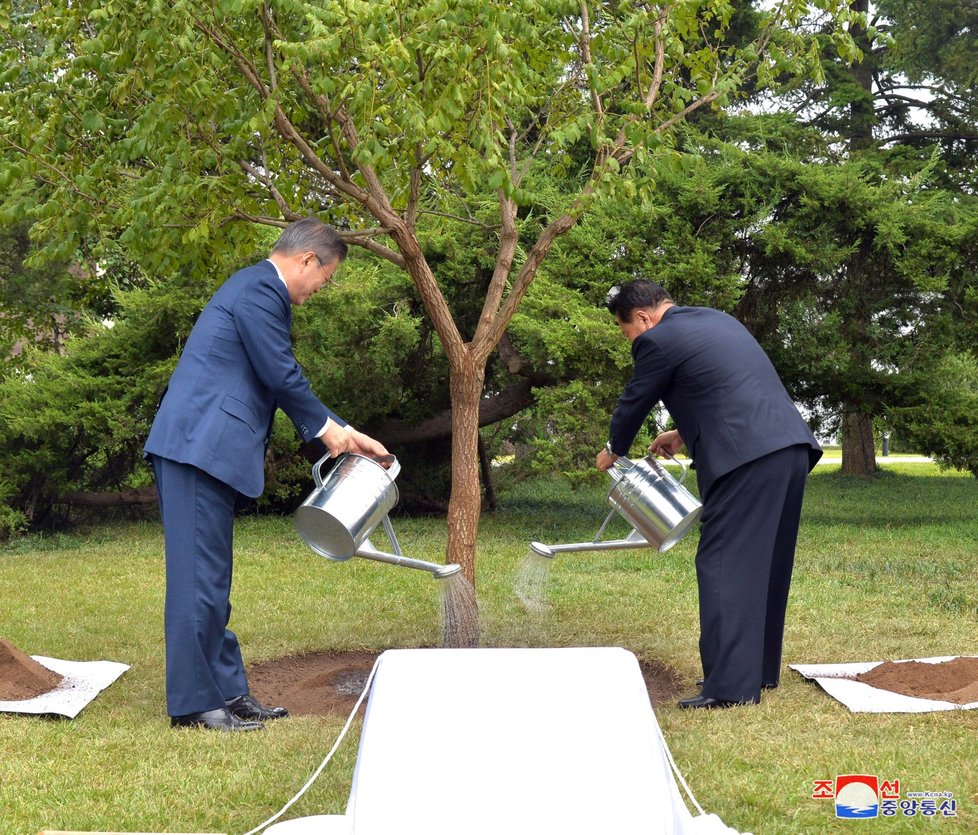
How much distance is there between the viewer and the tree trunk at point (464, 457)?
5.07m

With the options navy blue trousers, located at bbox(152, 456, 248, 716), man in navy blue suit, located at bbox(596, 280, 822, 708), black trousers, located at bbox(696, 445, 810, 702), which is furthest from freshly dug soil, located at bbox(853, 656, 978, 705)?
navy blue trousers, located at bbox(152, 456, 248, 716)

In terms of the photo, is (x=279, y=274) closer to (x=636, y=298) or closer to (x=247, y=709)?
(x=636, y=298)

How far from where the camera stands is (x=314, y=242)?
13.4 ft

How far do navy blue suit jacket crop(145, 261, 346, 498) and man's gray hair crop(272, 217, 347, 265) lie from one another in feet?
0.36

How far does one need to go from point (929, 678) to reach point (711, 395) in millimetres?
1474

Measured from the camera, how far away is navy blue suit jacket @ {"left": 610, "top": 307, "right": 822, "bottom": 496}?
429cm

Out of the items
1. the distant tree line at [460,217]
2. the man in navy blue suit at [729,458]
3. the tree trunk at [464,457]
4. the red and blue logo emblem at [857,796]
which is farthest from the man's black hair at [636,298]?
the red and blue logo emblem at [857,796]

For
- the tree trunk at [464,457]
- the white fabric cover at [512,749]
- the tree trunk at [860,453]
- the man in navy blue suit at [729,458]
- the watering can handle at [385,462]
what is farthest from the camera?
the tree trunk at [860,453]

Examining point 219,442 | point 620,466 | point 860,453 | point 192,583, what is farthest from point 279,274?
point 860,453

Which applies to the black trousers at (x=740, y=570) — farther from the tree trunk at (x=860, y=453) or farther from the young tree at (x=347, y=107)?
the tree trunk at (x=860, y=453)

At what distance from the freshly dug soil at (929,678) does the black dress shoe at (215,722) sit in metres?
2.53

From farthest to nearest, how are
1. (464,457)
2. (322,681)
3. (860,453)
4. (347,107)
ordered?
(860,453) → (464,457) → (322,681) → (347,107)

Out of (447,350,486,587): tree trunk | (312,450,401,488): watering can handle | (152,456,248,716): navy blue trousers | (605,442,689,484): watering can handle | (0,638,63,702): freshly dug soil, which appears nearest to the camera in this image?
(152,456,248,716): navy blue trousers

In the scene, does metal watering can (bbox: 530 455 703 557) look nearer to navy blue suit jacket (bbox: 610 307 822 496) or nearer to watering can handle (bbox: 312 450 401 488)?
navy blue suit jacket (bbox: 610 307 822 496)
